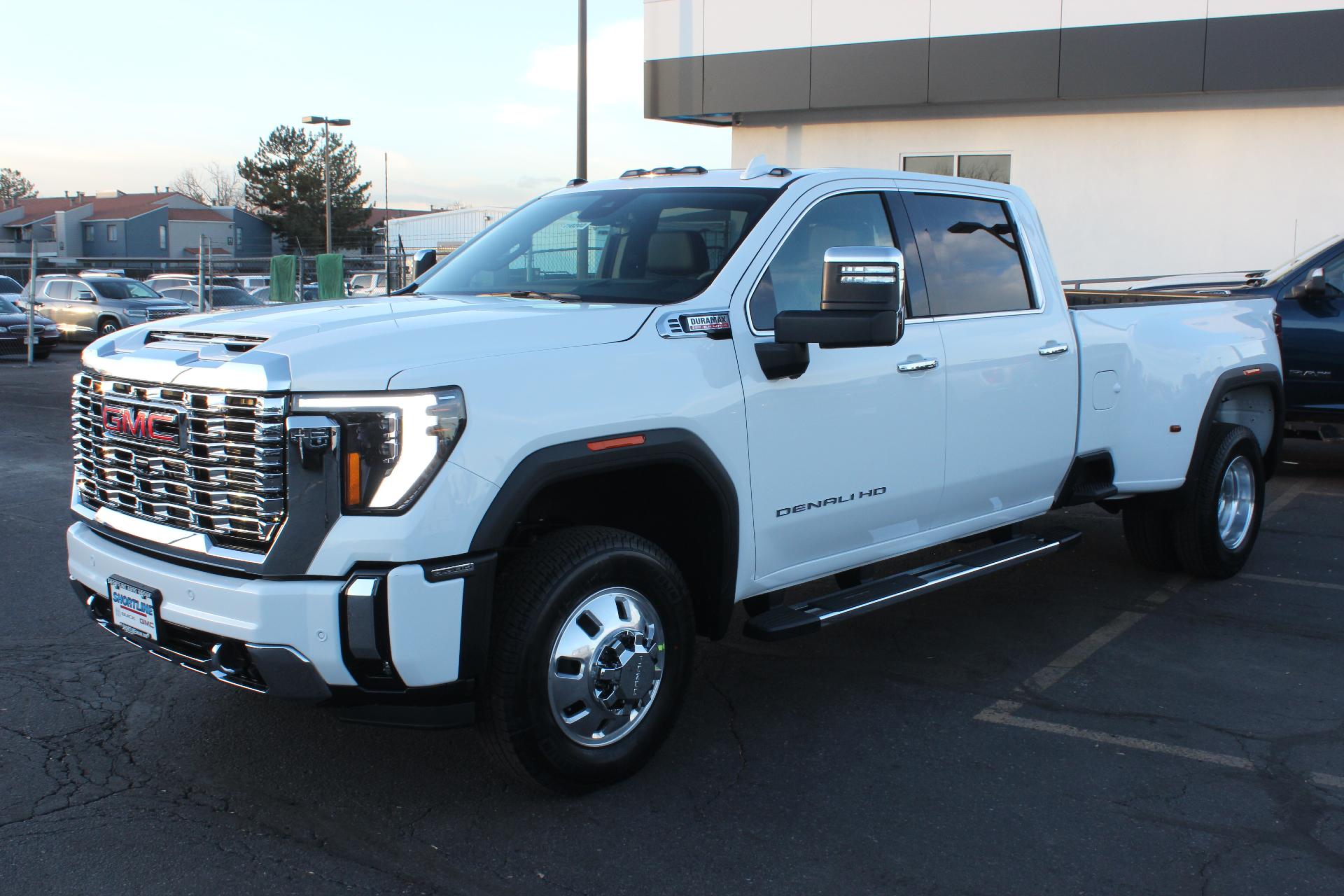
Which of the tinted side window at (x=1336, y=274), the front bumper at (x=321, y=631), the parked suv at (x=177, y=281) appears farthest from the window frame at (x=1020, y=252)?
the parked suv at (x=177, y=281)

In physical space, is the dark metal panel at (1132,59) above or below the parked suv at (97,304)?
above

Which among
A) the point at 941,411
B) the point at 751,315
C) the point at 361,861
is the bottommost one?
the point at 361,861

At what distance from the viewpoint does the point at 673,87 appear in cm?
1983

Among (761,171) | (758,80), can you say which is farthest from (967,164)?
(761,171)

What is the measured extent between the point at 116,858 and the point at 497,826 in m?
1.11

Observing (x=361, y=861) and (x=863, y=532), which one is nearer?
(x=361, y=861)

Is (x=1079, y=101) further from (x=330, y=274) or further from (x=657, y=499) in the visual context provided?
(x=657, y=499)

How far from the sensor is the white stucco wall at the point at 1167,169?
1630cm

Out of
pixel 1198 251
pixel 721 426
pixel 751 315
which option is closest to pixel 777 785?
pixel 721 426

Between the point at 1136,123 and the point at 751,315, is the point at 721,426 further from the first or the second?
the point at 1136,123

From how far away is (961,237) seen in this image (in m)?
5.57

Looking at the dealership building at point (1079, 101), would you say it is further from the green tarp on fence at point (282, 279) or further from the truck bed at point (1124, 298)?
the green tarp on fence at point (282, 279)

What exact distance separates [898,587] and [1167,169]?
46.4 feet

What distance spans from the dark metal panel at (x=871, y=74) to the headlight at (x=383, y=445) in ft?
51.9
